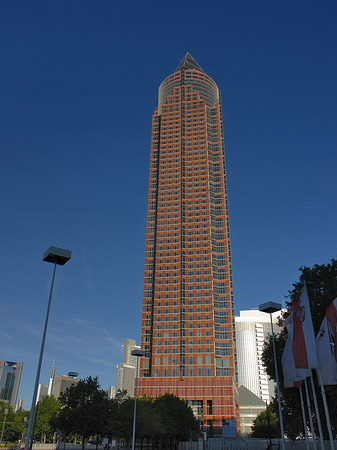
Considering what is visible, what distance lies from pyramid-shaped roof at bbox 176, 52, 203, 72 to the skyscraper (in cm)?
1733

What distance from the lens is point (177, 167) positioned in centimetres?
14925

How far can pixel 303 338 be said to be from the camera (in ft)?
91.4

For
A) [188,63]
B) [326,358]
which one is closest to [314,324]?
[326,358]

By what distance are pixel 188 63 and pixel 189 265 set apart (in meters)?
105

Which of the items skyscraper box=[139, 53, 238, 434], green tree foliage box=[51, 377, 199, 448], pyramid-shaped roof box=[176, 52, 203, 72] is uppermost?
pyramid-shaped roof box=[176, 52, 203, 72]

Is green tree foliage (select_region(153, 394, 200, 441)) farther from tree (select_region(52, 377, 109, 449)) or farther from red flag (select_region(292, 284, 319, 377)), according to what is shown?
red flag (select_region(292, 284, 319, 377))

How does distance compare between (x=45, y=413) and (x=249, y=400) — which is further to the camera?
(x=249, y=400)

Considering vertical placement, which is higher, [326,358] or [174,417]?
[326,358]

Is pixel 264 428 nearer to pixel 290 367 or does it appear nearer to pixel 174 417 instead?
pixel 174 417

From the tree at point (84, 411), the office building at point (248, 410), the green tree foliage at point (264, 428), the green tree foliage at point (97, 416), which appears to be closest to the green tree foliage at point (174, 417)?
the green tree foliage at point (97, 416)

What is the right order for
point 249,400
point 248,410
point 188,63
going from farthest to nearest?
point 249,400
point 248,410
point 188,63

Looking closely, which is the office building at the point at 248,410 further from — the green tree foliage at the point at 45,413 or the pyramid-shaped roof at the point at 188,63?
the pyramid-shaped roof at the point at 188,63

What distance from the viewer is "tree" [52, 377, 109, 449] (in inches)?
2138

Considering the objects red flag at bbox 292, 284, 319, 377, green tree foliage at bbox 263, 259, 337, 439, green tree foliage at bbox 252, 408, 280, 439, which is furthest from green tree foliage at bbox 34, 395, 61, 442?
red flag at bbox 292, 284, 319, 377
